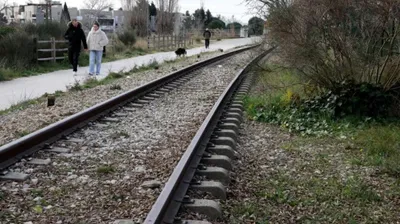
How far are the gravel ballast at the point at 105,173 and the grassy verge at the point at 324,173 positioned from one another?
945 millimetres

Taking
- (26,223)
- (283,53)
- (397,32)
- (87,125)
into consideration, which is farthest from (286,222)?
(283,53)

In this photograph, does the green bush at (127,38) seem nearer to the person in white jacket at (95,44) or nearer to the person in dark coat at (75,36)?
the person in dark coat at (75,36)

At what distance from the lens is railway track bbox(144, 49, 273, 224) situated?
393cm

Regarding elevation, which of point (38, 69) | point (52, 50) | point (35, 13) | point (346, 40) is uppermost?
point (35, 13)

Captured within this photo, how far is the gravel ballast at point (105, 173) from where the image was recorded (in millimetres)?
4055

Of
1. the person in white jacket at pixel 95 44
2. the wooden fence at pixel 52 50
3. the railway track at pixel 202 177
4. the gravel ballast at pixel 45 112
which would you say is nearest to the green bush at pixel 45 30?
the wooden fence at pixel 52 50

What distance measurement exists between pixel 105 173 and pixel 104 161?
1.57 feet

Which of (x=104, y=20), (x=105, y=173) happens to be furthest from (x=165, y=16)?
(x=105, y=173)

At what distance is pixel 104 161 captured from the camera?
5.55 m

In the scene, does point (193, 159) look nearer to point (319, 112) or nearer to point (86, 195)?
point (86, 195)

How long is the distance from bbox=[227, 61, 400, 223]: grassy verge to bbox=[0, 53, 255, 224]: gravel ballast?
945mm

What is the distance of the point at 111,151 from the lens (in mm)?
5992

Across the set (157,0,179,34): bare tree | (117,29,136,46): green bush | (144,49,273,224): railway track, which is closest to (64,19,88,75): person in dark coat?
(144,49,273,224): railway track

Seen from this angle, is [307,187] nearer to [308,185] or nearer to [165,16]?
[308,185]
